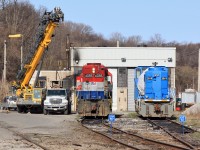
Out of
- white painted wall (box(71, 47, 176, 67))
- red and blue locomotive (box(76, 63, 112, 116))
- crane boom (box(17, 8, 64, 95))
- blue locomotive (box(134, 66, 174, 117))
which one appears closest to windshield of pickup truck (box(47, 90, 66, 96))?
crane boom (box(17, 8, 64, 95))

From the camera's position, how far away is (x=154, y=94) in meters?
35.6

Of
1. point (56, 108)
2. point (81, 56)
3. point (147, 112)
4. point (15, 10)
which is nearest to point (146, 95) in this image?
point (147, 112)

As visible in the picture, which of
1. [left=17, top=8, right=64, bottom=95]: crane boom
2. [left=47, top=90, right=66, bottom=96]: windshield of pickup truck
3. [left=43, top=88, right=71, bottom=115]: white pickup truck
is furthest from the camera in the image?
[left=17, top=8, right=64, bottom=95]: crane boom

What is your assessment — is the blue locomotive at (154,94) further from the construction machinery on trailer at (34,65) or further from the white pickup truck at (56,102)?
the construction machinery on trailer at (34,65)

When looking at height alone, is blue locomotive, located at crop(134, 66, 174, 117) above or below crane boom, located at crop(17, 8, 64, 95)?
below

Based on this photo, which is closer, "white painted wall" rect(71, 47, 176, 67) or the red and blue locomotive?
the red and blue locomotive

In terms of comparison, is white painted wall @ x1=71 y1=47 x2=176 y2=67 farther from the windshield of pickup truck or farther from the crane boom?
the windshield of pickup truck

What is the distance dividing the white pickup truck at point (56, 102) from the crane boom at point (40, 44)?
513cm

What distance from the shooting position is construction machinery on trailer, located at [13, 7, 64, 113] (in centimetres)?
4575

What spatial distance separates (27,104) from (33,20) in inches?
2442

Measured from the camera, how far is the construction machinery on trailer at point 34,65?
45.8 m

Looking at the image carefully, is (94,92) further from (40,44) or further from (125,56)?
(125,56)

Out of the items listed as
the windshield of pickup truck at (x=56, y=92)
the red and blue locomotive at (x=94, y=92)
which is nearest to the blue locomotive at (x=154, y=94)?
the red and blue locomotive at (x=94, y=92)

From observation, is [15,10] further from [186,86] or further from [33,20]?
[186,86]
